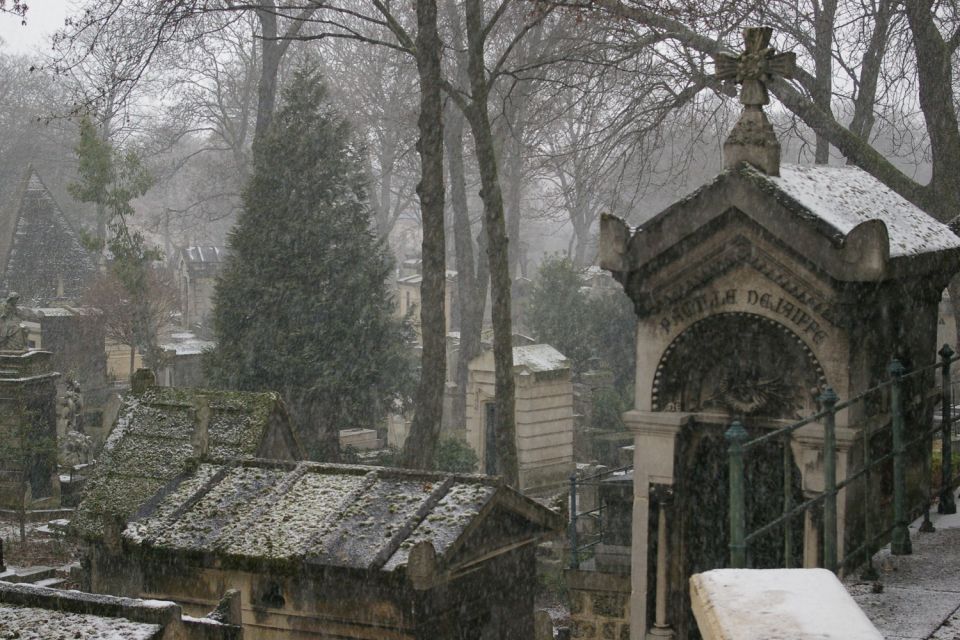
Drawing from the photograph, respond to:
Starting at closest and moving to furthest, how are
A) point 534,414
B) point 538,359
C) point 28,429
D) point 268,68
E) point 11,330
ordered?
point 28,429 < point 11,330 < point 534,414 < point 538,359 < point 268,68

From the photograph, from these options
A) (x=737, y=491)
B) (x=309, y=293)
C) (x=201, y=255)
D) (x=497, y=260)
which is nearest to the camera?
(x=737, y=491)

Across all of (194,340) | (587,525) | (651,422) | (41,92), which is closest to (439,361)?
(587,525)

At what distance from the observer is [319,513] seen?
328 inches

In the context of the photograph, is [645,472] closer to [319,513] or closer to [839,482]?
[839,482]

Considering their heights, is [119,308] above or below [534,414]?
above

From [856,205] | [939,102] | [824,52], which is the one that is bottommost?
[856,205]

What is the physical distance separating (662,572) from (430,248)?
8.87 meters

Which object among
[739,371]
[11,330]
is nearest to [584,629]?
[739,371]

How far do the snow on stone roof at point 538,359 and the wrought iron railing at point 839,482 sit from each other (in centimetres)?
1493

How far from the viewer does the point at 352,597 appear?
811 centimetres

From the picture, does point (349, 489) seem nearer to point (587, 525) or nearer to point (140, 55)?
point (140, 55)

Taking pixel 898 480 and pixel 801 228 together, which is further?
pixel 801 228

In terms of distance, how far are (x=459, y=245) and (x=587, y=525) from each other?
10349 mm

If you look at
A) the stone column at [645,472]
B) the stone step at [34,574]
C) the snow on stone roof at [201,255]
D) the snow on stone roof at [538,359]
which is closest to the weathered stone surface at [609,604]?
the stone column at [645,472]
